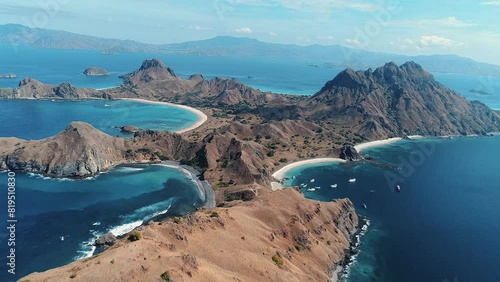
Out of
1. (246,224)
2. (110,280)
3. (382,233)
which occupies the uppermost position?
(110,280)

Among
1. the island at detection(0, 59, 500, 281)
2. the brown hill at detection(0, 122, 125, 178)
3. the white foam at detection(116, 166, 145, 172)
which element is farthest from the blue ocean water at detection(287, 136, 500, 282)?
the brown hill at detection(0, 122, 125, 178)

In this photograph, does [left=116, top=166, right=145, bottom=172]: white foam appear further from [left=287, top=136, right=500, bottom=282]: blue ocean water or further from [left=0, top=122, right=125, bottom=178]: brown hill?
[left=287, top=136, right=500, bottom=282]: blue ocean water

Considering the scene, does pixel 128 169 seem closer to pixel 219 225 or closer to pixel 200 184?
pixel 200 184

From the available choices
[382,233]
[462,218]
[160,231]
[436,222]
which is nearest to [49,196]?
[160,231]

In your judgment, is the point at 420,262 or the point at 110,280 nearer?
the point at 110,280

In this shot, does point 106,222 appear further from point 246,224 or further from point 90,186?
point 246,224

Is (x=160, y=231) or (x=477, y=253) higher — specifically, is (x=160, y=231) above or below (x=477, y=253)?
above

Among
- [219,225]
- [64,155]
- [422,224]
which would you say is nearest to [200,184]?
[64,155]

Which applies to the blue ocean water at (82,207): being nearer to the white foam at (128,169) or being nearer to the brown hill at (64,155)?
the white foam at (128,169)
